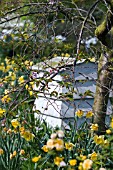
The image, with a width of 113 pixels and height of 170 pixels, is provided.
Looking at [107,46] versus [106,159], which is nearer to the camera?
[106,159]

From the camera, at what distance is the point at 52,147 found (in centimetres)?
200

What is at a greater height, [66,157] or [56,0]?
[56,0]

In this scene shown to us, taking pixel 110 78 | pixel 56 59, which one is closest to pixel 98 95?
pixel 110 78

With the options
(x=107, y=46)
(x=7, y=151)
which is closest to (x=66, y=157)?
(x=7, y=151)

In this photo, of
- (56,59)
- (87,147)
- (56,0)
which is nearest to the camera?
(87,147)

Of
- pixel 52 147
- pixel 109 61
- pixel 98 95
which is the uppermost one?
pixel 109 61

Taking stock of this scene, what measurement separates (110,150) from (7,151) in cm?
90

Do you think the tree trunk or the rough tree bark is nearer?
the rough tree bark

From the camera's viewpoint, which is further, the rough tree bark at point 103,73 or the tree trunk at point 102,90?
the tree trunk at point 102,90

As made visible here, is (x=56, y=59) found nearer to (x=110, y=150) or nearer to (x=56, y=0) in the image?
(x=56, y=0)

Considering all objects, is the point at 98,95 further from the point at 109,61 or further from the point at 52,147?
the point at 52,147

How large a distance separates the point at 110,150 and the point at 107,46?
85 cm

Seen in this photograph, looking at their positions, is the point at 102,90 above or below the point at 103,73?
below

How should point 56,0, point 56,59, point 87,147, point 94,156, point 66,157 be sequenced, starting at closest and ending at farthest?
point 94,156 → point 66,157 → point 87,147 → point 56,0 → point 56,59
